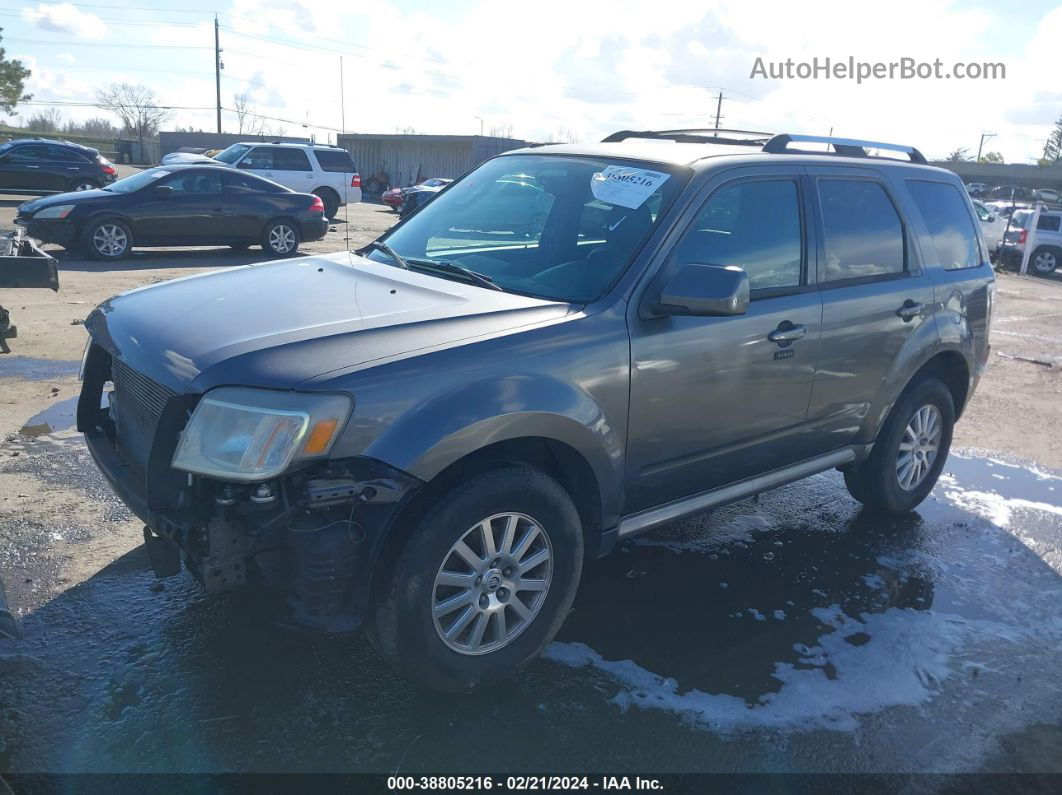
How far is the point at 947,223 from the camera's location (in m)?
5.03

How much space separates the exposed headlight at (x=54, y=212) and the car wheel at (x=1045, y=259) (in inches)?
881

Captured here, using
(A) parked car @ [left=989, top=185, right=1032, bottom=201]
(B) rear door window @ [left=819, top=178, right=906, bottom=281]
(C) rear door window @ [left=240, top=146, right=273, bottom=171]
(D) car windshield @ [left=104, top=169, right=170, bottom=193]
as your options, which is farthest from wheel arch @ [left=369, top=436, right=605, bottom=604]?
(A) parked car @ [left=989, top=185, right=1032, bottom=201]

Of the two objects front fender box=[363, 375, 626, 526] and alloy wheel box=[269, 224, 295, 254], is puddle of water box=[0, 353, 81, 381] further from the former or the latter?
alloy wheel box=[269, 224, 295, 254]

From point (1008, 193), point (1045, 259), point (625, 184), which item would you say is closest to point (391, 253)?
point (625, 184)

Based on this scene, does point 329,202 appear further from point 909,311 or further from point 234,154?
point 909,311

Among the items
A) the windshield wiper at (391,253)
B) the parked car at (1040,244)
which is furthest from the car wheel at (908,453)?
the parked car at (1040,244)

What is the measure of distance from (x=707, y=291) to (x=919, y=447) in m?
2.53

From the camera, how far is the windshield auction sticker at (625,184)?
12.1ft

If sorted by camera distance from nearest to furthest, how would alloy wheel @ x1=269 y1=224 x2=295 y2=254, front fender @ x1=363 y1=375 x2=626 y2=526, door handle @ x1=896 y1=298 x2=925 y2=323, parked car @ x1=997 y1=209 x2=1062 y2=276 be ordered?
1. front fender @ x1=363 y1=375 x2=626 y2=526
2. door handle @ x1=896 y1=298 x2=925 y2=323
3. alloy wheel @ x1=269 y1=224 x2=295 y2=254
4. parked car @ x1=997 y1=209 x2=1062 y2=276

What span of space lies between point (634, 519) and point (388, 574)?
1.19m

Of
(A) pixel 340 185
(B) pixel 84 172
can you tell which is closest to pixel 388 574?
(A) pixel 340 185

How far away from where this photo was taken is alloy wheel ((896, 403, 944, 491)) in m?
4.97

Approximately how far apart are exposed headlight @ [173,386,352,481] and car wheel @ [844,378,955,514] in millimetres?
3393

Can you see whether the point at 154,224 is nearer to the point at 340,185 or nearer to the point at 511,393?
the point at 340,185
